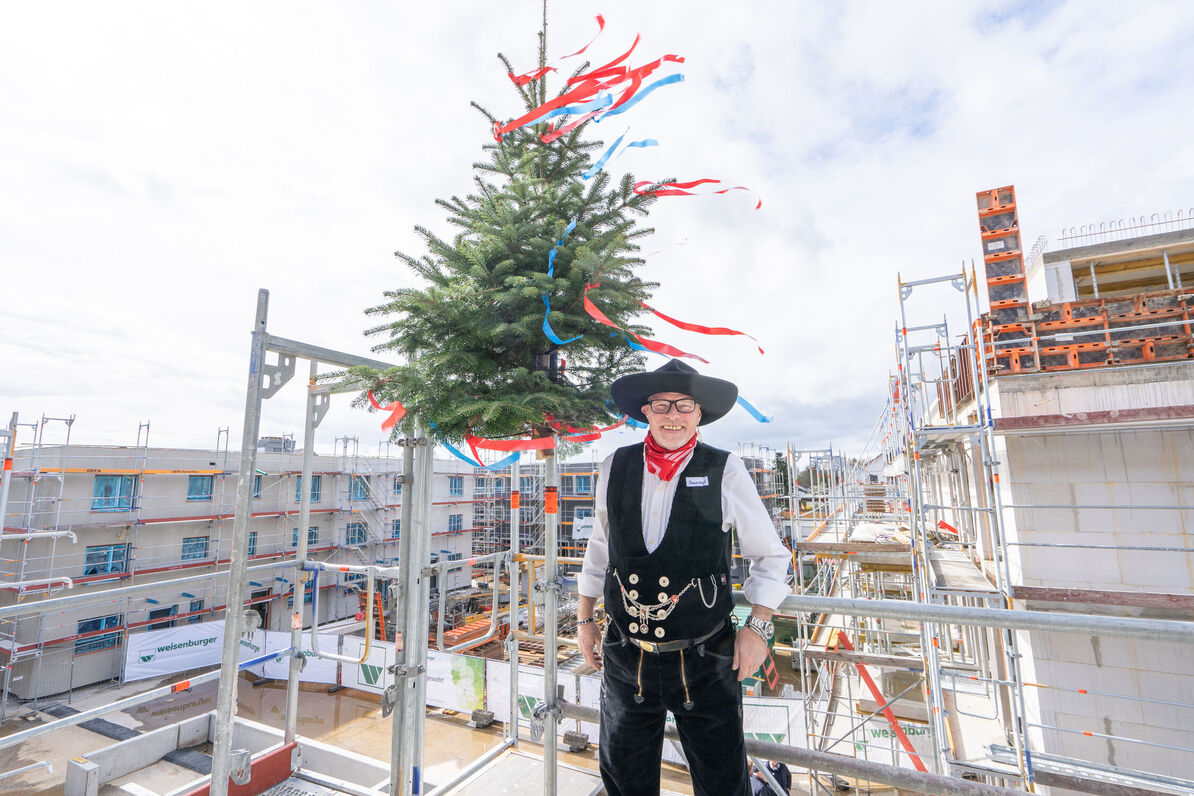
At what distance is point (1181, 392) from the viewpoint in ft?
22.1

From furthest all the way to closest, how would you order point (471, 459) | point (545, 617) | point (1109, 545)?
point (1109, 545)
point (471, 459)
point (545, 617)

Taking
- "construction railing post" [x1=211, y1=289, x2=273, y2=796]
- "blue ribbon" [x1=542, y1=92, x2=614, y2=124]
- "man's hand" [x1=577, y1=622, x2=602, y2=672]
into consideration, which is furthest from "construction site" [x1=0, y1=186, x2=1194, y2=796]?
"blue ribbon" [x1=542, y1=92, x2=614, y2=124]

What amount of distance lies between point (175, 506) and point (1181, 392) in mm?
26056

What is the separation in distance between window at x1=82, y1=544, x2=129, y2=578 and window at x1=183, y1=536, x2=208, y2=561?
1.86 metres

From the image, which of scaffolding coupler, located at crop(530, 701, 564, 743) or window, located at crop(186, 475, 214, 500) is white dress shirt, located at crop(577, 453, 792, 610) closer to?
scaffolding coupler, located at crop(530, 701, 564, 743)

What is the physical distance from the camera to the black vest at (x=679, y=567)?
2096 millimetres

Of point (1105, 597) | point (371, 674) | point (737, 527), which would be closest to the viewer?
point (737, 527)

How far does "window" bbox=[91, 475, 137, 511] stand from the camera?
17.0m

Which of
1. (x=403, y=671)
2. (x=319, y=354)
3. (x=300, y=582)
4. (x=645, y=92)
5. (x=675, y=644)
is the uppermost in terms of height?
(x=645, y=92)

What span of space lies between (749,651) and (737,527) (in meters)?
0.47

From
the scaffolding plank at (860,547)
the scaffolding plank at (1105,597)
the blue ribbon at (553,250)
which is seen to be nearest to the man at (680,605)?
the blue ribbon at (553,250)

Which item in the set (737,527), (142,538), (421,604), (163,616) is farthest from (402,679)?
(163,616)

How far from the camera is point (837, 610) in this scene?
2.14 meters

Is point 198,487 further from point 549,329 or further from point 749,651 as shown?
point 749,651
